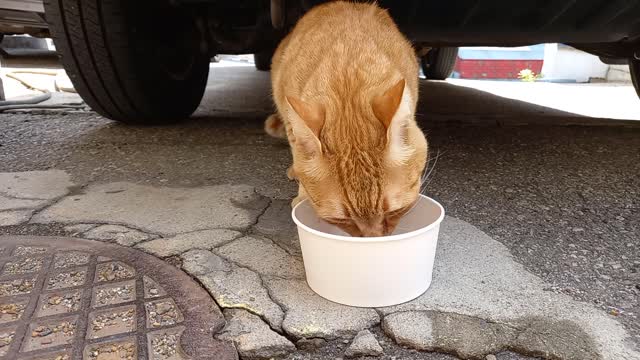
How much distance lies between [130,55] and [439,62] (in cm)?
452

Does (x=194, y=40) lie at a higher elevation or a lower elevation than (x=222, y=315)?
higher

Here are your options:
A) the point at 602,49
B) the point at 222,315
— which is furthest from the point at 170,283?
the point at 602,49

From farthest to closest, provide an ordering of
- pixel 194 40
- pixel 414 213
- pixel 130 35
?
pixel 194 40, pixel 130 35, pixel 414 213

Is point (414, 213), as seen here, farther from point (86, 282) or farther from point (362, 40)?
point (86, 282)

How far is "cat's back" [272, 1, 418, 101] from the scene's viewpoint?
1599 millimetres

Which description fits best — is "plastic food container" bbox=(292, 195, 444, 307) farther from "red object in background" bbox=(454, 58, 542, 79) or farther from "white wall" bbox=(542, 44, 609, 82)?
"red object in background" bbox=(454, 58, 542, 79)

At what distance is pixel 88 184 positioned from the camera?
228 cm

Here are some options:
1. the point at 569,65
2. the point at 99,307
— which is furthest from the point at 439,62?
the point at 99,307

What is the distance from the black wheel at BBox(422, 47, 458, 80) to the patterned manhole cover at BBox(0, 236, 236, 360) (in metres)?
5.40

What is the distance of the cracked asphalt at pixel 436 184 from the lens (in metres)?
1.51

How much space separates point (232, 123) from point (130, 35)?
95 centimetres

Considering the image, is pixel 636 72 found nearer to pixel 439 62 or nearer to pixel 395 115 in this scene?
pixel 395 115

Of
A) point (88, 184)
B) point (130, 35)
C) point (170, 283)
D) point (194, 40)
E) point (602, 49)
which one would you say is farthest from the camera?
point (194, 40)

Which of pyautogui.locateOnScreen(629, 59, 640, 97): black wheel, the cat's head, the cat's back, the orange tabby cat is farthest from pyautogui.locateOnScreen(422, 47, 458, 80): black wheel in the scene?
the cat's head
